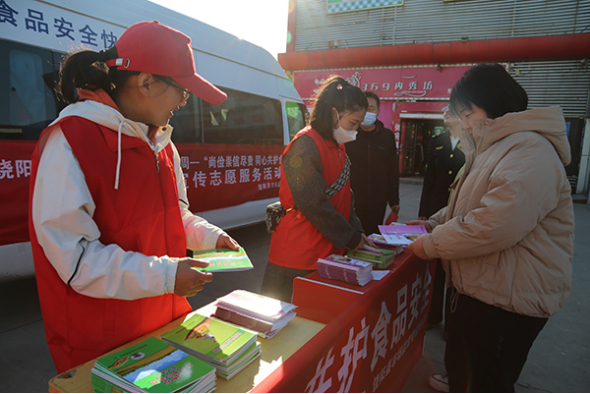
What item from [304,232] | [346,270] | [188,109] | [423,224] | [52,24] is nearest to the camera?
[346,270]

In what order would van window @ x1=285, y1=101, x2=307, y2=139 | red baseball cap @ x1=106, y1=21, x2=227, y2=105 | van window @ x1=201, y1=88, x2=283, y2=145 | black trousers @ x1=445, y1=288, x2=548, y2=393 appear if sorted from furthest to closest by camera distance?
1. van window @ x1=285, y1=101, x2=307, y2=139
2. van window @ x1=201, y1=88, x2=283, y2=145
3. black trousers @ x1=445, y1=288, x2=548, y2=393
4. red baseball cap @ x1=106, y1=21, x2=227, y2=105

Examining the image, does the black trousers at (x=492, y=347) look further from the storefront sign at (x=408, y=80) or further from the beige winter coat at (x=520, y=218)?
the storefront sign at (x=408, y=80)

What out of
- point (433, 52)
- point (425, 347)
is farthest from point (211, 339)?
point (433, 52)

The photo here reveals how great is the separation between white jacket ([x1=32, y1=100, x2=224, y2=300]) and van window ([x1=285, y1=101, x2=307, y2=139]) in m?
5.09

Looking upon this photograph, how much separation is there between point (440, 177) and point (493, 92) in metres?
1.88

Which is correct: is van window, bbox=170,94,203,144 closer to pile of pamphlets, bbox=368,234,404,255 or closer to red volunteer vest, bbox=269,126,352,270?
red volunteer vest, bbox=269,126,352,270

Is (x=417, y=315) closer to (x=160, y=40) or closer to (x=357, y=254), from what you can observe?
(x=357, y=254)

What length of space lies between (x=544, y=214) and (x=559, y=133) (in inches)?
12.8

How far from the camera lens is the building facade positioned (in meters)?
12.3

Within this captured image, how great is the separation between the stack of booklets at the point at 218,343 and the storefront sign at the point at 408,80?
14.1 m

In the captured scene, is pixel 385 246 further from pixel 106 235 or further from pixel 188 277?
pixel 106 235

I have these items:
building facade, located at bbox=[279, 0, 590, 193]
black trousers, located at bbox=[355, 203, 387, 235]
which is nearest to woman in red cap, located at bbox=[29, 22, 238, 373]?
black trousers, located at bbox=[355, 203, 387, 235]

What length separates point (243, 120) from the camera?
5.12m

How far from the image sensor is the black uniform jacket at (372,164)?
3777 millimetres
